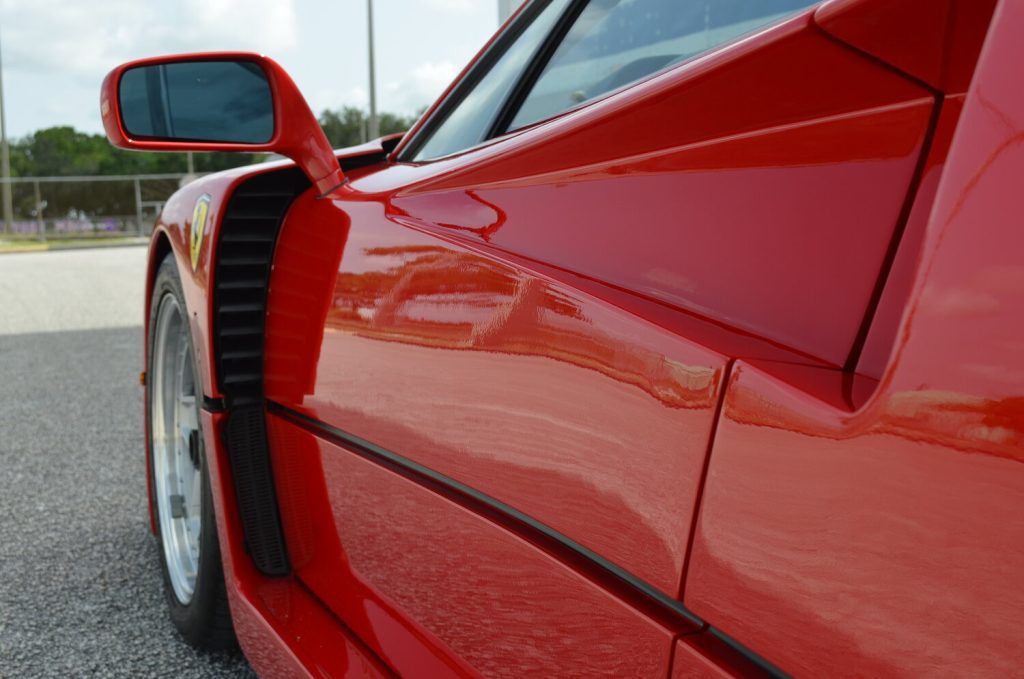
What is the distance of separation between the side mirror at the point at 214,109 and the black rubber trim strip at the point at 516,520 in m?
0.47

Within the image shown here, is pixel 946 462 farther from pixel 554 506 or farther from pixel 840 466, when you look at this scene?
pixel 554 506

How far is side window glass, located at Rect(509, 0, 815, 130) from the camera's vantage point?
1113 millimetres

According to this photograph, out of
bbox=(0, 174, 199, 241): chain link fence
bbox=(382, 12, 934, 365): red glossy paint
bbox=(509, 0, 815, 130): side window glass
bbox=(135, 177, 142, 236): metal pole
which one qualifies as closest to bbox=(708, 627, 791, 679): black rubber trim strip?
bbox=(382, 12, 934, 365): red glossy paint

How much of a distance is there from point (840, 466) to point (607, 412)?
27 cm

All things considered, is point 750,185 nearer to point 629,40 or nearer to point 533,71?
point 629,40

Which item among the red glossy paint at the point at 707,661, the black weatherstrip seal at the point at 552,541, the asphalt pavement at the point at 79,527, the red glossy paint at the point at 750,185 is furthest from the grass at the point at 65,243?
the red glossy paint at the point at 707,661

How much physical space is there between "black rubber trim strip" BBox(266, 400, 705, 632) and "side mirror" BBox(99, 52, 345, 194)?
0.47 meters

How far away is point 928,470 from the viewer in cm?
56

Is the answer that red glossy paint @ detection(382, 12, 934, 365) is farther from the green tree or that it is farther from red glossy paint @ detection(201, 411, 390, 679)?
the green tree

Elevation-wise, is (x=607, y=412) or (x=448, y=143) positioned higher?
(x=448, y=143)

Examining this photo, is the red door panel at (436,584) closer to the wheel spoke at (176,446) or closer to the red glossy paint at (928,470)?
the red glossy paint at (928,470)

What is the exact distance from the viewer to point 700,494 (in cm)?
74

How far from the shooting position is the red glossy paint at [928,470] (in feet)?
1.74

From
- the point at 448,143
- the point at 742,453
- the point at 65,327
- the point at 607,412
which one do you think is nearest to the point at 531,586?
the point at 607,412
